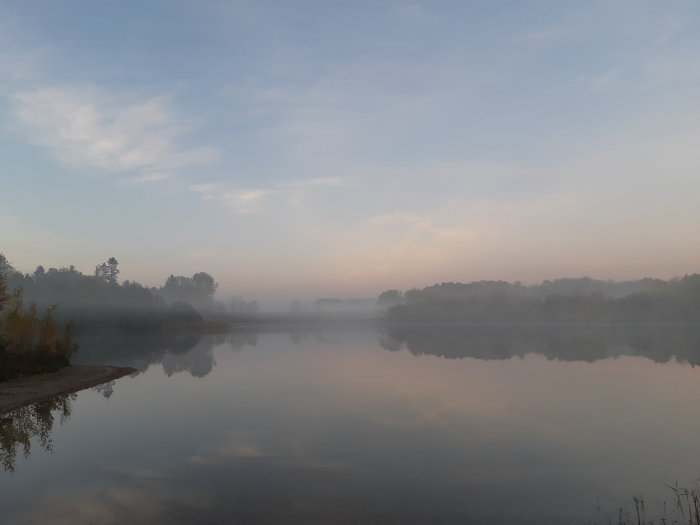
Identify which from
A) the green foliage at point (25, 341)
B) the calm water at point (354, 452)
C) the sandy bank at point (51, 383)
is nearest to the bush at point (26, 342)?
the green foliage at point (25, 341)

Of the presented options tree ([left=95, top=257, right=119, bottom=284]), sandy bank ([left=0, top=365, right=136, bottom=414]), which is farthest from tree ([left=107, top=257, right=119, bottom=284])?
sandy bank ([left=0, top=365, right=136, bottom=414])

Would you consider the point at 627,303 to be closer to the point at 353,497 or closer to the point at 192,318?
the point at 192,318

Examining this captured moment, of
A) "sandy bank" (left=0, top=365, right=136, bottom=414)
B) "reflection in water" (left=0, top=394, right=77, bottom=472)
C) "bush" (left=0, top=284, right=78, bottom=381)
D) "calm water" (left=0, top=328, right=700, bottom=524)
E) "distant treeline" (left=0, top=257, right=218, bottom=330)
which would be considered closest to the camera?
"calm water" (left=0, top=328, right=700, bottom=524)

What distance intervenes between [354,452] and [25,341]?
1239 inches

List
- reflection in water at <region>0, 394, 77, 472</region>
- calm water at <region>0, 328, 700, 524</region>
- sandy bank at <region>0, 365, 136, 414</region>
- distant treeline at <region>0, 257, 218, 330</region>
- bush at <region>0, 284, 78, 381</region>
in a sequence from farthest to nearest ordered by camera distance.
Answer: distant treeline at <region>0, 257, 218, 330</region>, bush at <region>0, 284, 78, 381</region>, sandy bank at <region>0, 365, 136, 414</region>, reflection in water at <region>0, 394, 77, 472</region>, calm water at <region>0, 328, 700, 524</region>

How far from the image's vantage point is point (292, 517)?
9992 millimetres

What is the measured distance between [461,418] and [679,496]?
936 centimetres

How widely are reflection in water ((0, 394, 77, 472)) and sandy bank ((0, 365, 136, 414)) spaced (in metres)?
0.82

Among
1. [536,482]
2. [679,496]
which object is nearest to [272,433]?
[536,482]

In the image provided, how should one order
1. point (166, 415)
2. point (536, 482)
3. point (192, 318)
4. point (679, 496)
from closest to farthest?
1. point (679, 496)
2. point (536, 482)
3. point (166, 415)
4. point (192, 318)

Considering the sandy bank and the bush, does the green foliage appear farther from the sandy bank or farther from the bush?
the sandy bank

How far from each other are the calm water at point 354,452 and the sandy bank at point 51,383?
1563mm

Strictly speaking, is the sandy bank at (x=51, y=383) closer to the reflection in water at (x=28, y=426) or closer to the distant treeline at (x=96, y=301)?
the reflection in water at (x=28, y=426)

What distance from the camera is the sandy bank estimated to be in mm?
23969
